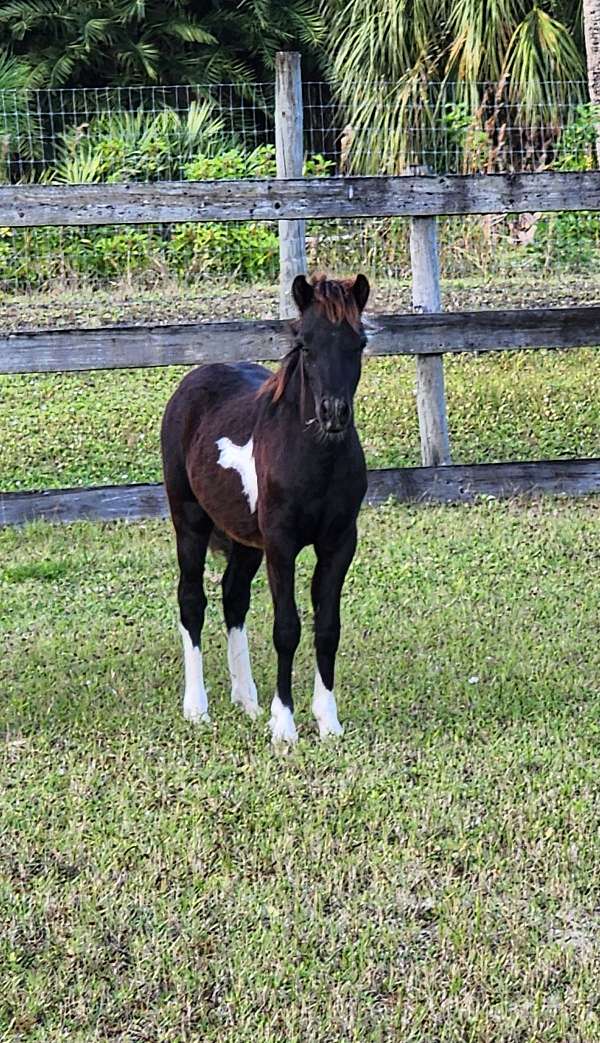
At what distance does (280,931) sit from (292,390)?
7.53 feet

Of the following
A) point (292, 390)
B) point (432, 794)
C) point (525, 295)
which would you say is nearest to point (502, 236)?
point (525, 295)

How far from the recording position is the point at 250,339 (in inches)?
362

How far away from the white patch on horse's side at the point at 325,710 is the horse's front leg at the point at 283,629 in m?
0.11

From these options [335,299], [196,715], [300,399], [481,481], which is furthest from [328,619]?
[481,481]

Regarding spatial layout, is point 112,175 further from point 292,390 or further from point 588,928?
point 588,928

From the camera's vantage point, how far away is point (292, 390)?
563 cm

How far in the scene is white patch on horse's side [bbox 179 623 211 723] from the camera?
19.5 feet

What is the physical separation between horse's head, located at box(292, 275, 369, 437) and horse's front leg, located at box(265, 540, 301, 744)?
1.88 feet

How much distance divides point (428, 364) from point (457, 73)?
7922 mm

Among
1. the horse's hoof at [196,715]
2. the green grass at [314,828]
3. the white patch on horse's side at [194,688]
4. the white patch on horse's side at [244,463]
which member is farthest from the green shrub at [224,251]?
the horse's hoof at [196,715]

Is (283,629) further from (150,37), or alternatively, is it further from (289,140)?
(150,37)

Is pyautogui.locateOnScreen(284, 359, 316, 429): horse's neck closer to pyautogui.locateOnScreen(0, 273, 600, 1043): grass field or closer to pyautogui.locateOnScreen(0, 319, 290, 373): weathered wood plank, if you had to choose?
pyautogui.locateOnScreen(0, 273, 600, 1043): grass field

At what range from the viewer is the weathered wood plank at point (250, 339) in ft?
29.5

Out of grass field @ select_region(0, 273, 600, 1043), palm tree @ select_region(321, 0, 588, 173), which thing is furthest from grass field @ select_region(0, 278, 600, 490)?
palm tree @ select_region(321, 0, 588, 173)
